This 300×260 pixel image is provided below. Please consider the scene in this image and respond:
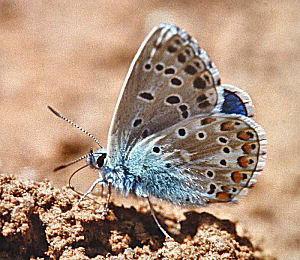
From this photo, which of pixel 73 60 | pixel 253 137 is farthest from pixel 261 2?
pixel 253 137

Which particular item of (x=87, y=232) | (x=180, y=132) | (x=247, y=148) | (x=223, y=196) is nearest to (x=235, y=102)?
(x=247, y=148)

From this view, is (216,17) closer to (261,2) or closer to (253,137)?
(261,2)

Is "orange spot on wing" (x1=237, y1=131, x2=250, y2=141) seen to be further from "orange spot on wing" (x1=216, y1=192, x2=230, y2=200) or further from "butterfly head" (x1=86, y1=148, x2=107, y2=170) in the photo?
"butterfly head" (x1=86, y1=148, x2=107, y2=170)

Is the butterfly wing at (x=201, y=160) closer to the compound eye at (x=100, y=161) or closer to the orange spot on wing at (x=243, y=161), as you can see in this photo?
the orange spot on wing at (x=243, y=161)

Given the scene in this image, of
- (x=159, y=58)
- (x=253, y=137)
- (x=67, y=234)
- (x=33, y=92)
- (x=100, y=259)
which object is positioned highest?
(x=33, y=92)

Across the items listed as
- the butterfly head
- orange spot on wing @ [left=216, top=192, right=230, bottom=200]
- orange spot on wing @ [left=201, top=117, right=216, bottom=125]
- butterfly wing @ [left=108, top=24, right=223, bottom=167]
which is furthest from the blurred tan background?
orange spot on wing @ [left=201, top=117, right=216, bottom=125]

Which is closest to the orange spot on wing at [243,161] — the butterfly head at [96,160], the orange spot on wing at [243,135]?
the orange spot on wing at [243,135]

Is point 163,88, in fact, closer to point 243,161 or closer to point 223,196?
point 243,161
